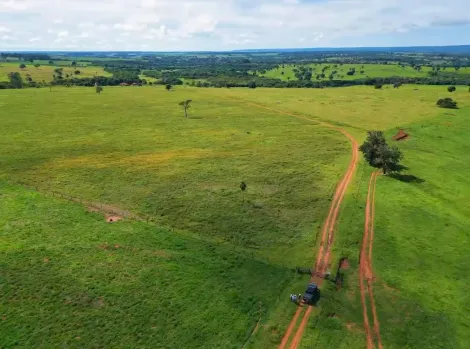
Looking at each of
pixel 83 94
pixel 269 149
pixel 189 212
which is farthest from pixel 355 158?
pixel 83 94

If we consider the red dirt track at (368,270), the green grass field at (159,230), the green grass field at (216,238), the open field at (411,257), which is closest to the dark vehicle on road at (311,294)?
the green grass field at (216,238)

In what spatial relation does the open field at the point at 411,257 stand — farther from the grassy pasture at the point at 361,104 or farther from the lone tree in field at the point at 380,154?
the grassy pasture at the point at 361,104

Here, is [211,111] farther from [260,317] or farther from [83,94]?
[260,317]

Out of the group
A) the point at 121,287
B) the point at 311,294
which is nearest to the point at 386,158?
the point at 311,294

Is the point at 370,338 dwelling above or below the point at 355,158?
below

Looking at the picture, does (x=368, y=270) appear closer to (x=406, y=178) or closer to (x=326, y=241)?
(x=326, y=241)
